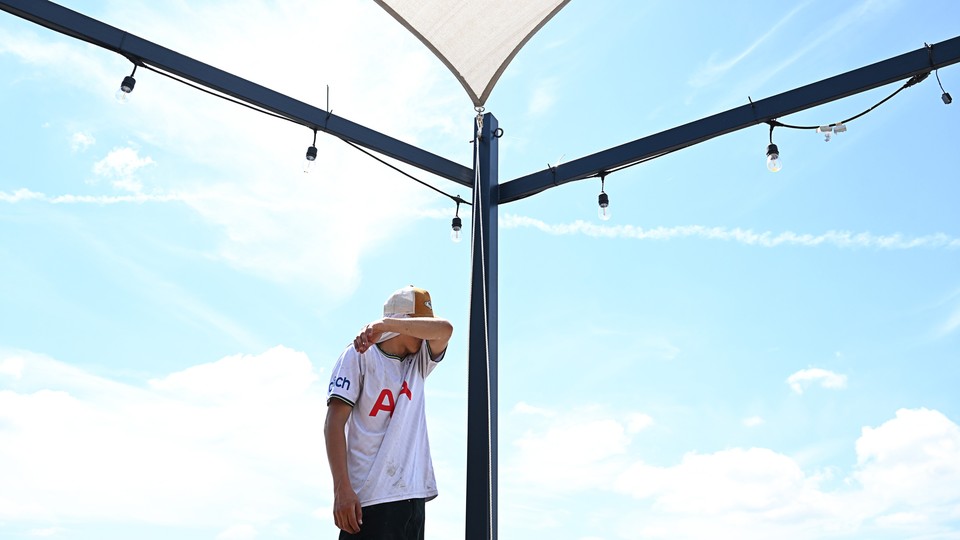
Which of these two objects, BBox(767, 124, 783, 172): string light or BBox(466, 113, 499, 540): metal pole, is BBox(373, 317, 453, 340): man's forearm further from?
BBox(767, 124, 783, 172): string light

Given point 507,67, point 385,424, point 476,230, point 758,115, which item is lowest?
point 385,424

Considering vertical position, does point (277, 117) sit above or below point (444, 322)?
above

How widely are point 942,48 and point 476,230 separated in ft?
5.09

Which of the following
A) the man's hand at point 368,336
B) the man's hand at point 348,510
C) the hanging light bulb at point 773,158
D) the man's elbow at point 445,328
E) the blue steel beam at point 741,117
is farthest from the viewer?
the hanging light bulb at point 773,158

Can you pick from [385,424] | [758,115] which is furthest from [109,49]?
[758,115]

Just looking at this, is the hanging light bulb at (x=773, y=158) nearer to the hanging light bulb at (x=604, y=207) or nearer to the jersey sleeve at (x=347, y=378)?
the hanging light bulb at (x=604, y=207)

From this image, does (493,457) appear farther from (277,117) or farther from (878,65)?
(878,65)

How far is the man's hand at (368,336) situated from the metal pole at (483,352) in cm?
70

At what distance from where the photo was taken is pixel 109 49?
2.27m

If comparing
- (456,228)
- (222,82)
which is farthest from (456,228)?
(222,82)

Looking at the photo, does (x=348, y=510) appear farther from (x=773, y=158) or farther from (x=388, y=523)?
(x=773, y=158)

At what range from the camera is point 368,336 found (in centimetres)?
197

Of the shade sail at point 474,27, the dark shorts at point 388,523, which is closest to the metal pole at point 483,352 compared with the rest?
the shade sail at point 474,27

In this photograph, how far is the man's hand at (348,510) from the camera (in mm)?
1857
